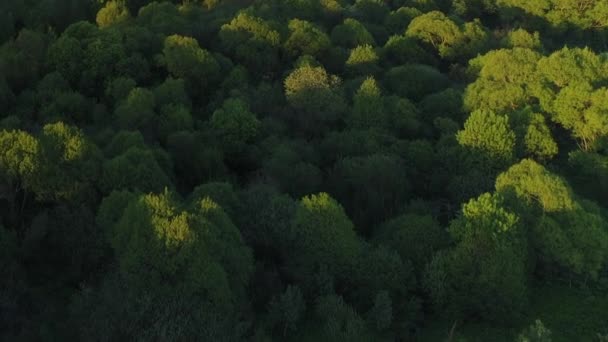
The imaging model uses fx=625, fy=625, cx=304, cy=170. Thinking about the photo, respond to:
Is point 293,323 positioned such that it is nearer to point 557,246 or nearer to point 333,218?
point 333,218

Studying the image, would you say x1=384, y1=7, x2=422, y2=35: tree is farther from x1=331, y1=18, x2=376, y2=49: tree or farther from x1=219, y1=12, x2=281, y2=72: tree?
x1=219, y1=12, x2=281, y2=72: tree

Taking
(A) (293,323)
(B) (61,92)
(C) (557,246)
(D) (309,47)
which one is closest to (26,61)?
A: (B) (61,92)

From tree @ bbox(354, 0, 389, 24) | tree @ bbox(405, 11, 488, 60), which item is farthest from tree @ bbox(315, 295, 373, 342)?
tree @ bbox(354, 0, 389, 24)

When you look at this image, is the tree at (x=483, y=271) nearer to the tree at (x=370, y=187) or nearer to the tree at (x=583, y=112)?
the tree at (x=370, y=187)

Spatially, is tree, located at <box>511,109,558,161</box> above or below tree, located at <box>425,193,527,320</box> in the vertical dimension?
below

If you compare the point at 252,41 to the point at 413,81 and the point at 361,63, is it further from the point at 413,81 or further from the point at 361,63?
the point at 413,81

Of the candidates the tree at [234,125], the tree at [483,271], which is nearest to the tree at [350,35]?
the tree at [234,125]

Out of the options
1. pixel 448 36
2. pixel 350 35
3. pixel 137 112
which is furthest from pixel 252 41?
pixel 448 36

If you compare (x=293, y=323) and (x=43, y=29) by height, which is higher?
(x=293, y=323)
